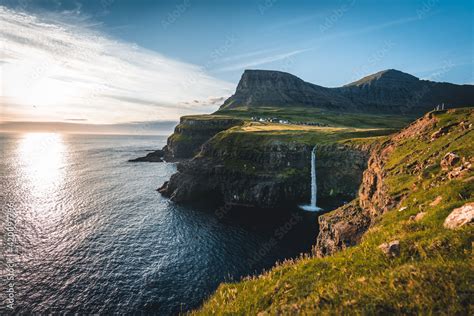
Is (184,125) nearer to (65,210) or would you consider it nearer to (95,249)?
(65,210)

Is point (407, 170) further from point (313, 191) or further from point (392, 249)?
point (313, 191)

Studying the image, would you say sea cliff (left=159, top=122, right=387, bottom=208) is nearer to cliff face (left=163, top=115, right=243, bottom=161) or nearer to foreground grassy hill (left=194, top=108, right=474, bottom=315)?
foreground grassy hill (left=194, top=108, right=474, bottom=315)

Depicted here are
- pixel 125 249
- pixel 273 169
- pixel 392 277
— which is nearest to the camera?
pixel 392 277

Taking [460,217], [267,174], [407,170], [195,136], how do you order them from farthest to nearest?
1. [195,136]
2. [267,174]
3. [407,170]
4. [460,217]

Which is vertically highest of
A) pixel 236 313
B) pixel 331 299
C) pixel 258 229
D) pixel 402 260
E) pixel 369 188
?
pixel 402 260

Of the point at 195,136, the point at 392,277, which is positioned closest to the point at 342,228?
the point at 392,277

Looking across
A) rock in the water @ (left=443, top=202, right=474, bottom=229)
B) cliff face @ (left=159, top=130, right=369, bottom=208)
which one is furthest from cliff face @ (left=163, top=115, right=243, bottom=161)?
rock in the water @ (left=443, top=202, right=474, bottom=229)

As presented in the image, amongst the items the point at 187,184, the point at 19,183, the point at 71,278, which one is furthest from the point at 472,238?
the point at 19,183

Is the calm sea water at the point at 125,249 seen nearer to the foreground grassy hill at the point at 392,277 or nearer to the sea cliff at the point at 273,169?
the sea cliff at the point at 273,169
